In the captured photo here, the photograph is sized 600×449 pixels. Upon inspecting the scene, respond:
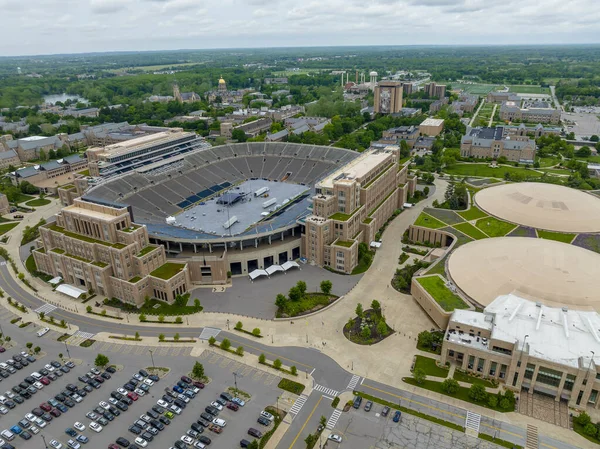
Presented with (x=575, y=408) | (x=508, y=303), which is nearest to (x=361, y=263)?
(x=508, y=303)

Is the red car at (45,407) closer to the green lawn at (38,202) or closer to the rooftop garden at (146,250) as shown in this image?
the rooftop garden at (146,250)

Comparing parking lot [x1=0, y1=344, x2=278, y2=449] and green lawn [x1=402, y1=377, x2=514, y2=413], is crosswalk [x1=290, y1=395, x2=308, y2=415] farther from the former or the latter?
green lawn [x1=402, y1=377, x2=514, y2=413]

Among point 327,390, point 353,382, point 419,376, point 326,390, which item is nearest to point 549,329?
point 419,376

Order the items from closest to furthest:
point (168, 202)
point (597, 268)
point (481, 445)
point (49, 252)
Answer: point (481, 445)
point (597, 268)
point (49, 252)
point (168, 202)

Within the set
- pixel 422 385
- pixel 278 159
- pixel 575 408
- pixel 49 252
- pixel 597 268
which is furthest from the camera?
pixel 278 159

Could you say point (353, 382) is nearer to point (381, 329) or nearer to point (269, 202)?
point (381, 329)

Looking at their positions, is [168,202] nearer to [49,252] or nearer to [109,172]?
[109,172]
